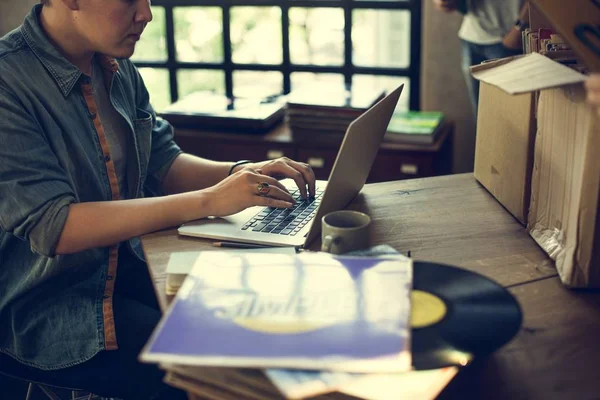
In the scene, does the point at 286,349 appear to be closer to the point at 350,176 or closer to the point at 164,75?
the point at 350,176

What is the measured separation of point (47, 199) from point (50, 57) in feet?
1.04

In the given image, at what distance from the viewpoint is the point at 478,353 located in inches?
31.2

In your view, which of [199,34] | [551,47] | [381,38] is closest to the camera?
[551,47]

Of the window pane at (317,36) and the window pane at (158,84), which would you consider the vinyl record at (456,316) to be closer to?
the window pane at (317,36)

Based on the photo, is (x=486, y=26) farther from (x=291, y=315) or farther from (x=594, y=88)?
(x=291, y=315)

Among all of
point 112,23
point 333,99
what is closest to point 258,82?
point 333,99

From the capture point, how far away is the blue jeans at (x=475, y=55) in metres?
2.52

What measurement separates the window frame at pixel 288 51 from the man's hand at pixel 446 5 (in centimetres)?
27

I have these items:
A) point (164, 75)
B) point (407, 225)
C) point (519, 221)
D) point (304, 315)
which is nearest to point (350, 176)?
point (407, 225)

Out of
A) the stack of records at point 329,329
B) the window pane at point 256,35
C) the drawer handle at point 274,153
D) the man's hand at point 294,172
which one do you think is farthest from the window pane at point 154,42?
the stack of records at point 329,329

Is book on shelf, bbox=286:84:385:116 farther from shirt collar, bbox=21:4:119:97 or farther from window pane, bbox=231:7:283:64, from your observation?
shirt collar, bbox=21:4:119:97

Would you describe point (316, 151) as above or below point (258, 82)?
below

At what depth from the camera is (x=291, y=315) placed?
84cm

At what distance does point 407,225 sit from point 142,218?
18.6 inches
